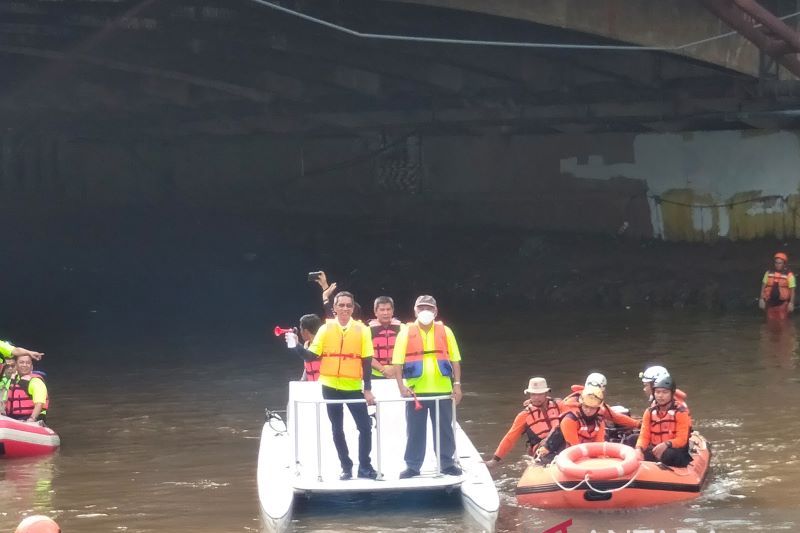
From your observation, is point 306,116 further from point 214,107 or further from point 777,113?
point 777,113

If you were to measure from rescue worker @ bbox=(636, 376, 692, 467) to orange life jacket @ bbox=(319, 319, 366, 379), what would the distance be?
2836mm

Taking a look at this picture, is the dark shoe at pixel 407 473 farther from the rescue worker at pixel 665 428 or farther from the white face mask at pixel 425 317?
the rescue worker at pixel 665 428

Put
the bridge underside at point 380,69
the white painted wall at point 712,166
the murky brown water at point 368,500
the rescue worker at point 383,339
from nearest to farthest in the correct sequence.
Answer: the murky brown water at point 368,500 → the rescue worker at point 383,339 → the bridge underside at point 380,69 → the white painted wall at point 712,166

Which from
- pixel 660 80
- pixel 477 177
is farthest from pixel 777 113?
pixel 477 177

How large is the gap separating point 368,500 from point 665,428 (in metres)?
2.90

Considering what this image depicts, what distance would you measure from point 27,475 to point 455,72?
566 inches

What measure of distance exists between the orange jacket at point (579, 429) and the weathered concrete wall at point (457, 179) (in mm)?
17852

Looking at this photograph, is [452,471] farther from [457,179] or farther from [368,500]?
[457,179]

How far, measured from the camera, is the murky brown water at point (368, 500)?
12547 mm

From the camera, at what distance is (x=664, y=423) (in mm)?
12688

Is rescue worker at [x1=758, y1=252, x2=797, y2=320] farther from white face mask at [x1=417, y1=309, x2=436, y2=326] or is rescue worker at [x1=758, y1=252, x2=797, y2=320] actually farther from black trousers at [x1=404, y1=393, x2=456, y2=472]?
white face mask at [x1=417, y1=309, x2=436, y2=326]

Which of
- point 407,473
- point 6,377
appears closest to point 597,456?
point 407,473

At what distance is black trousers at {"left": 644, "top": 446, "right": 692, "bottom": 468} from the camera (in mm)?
12680

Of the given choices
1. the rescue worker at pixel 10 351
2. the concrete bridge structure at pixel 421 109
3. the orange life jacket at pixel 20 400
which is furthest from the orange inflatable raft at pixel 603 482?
the concrete bridge structure at pixel 421 109
